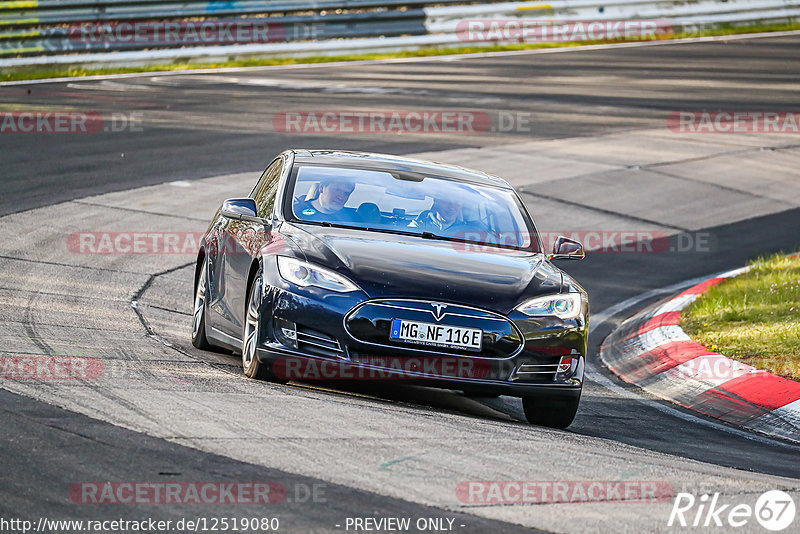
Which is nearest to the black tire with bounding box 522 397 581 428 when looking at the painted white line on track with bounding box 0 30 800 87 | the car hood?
the car hood

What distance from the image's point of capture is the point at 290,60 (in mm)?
29062

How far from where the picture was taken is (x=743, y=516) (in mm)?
5180

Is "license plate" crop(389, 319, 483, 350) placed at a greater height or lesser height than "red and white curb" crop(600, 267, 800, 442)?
greater

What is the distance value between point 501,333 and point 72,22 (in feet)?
66.3

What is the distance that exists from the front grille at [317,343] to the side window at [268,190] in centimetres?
141

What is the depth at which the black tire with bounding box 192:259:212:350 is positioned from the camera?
8.97 meters

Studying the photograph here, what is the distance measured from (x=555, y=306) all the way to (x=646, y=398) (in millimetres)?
2159

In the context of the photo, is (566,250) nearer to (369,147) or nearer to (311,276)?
(311,276)

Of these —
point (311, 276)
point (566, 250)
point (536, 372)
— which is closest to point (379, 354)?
point (311, 276)

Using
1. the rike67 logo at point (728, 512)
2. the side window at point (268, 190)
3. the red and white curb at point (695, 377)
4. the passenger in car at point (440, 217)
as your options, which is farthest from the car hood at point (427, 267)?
the rike67 logo at point (728, 512)

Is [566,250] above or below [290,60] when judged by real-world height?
below

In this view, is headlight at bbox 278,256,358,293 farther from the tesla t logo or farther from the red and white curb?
the red and white curb

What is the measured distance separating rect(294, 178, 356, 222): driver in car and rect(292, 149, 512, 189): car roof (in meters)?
0.34

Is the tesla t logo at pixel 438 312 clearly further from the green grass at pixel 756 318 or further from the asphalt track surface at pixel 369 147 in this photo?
the green grass at pixel 756 318
